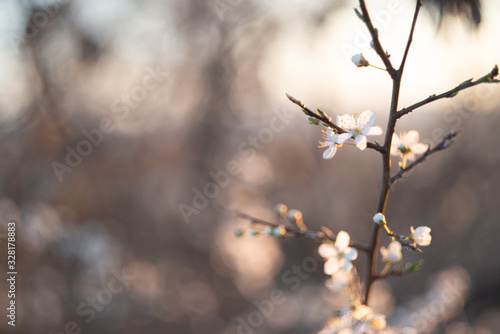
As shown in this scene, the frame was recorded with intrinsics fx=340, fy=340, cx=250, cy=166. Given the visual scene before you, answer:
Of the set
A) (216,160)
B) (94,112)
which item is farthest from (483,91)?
(94,112)

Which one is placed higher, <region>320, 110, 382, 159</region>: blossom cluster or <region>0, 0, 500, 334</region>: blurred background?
<region>0, 0, 500, 334</region>: blurred background

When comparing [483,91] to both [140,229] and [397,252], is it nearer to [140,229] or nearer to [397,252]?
[397,252]

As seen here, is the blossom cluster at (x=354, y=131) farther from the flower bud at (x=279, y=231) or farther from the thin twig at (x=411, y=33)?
the flower bud at (x=279, y=231)

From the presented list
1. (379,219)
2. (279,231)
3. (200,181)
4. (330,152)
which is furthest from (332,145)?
(200,181)

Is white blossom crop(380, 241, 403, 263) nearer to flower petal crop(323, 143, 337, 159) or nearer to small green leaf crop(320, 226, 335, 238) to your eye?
small green leaf crop(320, 226, 335, 238)

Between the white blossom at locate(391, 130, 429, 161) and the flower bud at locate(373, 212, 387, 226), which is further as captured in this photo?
the white blossom at locate(391, 130, 429, 161)

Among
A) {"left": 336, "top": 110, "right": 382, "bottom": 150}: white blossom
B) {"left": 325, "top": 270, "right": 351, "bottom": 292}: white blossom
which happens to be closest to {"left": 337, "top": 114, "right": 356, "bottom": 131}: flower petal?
{"left": 336, "top": 110, "right": 382, "bottom": 150}: white blossom

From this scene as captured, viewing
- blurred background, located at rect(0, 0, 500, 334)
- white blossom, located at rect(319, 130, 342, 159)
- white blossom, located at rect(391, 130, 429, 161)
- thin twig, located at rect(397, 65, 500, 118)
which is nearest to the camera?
thin twig, located at rect(397, 65, 500, 118)

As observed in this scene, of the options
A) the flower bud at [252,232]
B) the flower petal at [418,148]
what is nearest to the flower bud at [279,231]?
the flower bud at [252,232]
